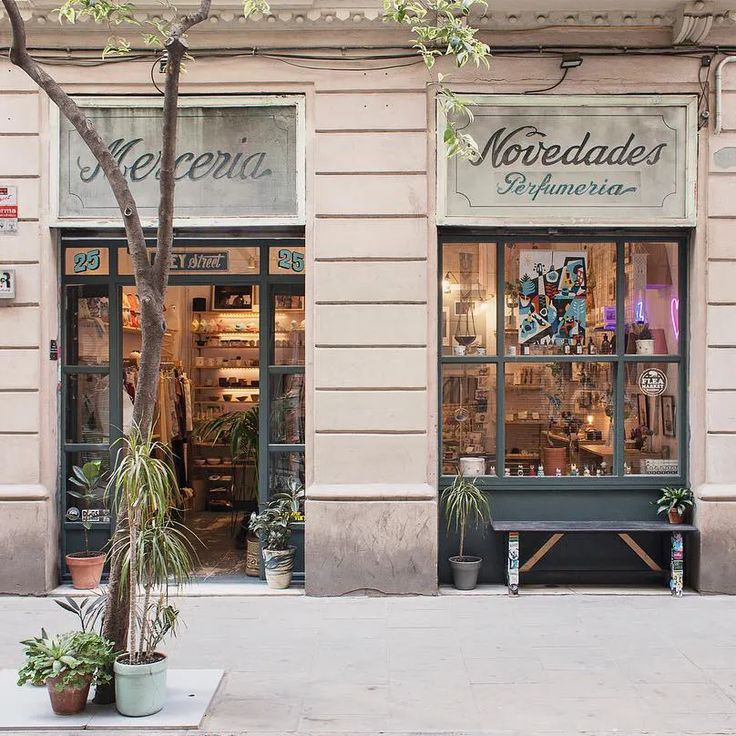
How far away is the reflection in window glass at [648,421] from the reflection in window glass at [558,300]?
0.46 metres

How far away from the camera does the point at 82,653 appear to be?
6148mm

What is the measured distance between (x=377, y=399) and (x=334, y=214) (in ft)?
6.44

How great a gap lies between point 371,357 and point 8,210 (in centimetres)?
406

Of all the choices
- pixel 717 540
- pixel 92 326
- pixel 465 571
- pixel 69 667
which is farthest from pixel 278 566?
pixel 717 540

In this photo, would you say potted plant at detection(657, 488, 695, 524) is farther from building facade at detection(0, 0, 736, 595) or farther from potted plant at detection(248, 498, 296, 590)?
potted plant at detection(248, 498, 296, 590)

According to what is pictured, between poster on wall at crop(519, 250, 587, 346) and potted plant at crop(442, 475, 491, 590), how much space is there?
5.64 feet

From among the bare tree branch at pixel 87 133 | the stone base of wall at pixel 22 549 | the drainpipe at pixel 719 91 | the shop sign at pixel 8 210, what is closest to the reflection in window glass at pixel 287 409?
the stone base of wall at pixel 22 549

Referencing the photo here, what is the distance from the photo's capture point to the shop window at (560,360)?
9.94 metres

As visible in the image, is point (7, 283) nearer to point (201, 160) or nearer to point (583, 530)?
point (201, 160)

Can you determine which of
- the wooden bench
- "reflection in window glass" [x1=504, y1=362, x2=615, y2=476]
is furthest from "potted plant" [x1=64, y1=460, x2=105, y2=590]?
"reflection in window glass" [x1=504, y1=362, x2=615, y2=476]

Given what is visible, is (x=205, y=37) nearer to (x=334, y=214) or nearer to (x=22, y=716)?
(x=334, y=214)

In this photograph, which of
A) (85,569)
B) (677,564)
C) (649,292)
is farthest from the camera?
(649,292)

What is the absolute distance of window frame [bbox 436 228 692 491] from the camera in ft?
32.3

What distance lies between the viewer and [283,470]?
1007 centimetres
